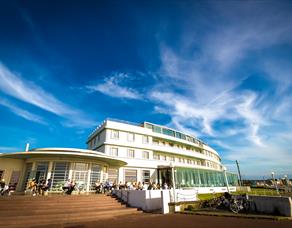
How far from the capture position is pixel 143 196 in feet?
47.0

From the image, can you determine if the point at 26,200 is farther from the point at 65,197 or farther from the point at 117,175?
the point at 117,175

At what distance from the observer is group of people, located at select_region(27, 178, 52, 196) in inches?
635

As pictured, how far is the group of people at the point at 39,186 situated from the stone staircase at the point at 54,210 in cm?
294

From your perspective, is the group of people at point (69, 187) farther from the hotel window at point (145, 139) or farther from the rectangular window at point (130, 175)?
the hotel window at point (145, 139)

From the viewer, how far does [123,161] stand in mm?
22500

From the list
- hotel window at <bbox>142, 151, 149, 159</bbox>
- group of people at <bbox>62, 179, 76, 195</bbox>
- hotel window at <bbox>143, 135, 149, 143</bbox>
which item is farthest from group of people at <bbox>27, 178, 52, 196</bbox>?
hotel window at <bbox>143, 135, 149, 143</bbox>

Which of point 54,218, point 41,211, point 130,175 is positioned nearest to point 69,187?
point 41,211

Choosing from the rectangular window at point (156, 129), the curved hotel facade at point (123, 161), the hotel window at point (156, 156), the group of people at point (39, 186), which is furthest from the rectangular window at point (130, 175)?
the group of people at point (39, 186)

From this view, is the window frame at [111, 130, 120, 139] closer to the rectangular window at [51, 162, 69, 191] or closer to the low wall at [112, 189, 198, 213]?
the rectangular window at [51, 162, 69, 191]

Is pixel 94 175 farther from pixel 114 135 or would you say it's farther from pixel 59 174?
pixel 114 135

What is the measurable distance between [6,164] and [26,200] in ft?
30.0

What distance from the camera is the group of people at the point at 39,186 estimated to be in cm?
1612

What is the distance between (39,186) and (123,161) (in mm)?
8913

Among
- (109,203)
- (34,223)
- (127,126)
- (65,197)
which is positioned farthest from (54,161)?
(127,126)
